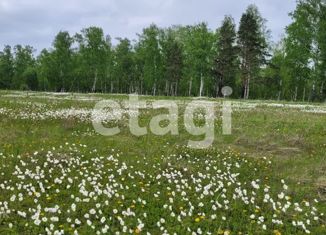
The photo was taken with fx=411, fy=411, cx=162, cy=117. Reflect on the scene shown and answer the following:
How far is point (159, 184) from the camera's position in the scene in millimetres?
13203

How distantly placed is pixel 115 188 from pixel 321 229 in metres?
6.01

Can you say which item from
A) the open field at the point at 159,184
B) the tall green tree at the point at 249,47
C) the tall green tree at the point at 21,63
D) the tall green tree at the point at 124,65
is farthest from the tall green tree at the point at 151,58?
the open field at the point at 159,184

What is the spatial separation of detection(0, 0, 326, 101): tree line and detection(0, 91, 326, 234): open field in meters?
43.4

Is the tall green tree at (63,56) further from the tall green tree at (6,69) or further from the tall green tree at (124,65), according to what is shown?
the tall green tree at (6,69)

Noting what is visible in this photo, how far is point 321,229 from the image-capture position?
1103 cm

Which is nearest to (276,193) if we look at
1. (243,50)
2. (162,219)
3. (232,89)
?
(162,219)

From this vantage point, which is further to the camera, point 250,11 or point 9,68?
point 9,68

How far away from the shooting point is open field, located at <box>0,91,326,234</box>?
1067 cm

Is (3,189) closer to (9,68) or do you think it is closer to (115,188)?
(115,188)

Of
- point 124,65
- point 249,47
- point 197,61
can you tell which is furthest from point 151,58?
point 249,47

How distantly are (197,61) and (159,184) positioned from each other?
6360 cm

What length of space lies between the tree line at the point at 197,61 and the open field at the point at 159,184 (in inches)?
1709

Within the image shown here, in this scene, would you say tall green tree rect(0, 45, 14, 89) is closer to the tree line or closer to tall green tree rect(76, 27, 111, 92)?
the tree line

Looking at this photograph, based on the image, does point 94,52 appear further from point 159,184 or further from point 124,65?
point 159,184
